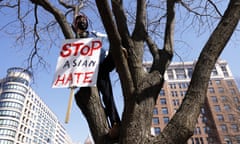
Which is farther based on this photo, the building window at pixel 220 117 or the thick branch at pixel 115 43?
the building window at pixel 220 117

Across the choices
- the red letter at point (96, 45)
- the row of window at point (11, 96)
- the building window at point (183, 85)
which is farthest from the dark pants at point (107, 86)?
the row of window at point (11, 96)

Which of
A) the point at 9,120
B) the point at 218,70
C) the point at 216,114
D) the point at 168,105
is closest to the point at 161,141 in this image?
the point at 168,105

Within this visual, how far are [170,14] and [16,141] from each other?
158 feet

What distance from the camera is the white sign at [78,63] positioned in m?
1.53

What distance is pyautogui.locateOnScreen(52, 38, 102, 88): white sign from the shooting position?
1527 millimetres

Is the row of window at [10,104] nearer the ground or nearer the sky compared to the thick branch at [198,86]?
nearer the sky

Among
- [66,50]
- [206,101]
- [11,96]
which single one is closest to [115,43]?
[66,50]

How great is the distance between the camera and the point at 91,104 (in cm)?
158

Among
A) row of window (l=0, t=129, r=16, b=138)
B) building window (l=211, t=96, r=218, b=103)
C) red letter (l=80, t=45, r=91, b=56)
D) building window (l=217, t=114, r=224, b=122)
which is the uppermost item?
building window (l=211, t=96, r=218, b=103)

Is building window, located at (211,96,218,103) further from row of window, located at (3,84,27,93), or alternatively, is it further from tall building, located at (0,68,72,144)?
row of window, located at (3,84,27,93)

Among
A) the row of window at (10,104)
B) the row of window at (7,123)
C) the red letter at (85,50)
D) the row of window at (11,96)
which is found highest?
the row of window at (11,96)

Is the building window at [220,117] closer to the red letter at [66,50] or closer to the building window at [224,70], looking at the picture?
the building window at [224,70]

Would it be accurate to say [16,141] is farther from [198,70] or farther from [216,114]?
[198,70]

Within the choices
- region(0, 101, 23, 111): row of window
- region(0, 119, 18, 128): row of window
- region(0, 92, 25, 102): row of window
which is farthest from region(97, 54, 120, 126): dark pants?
region(0, 92, 25, 102): row of window
